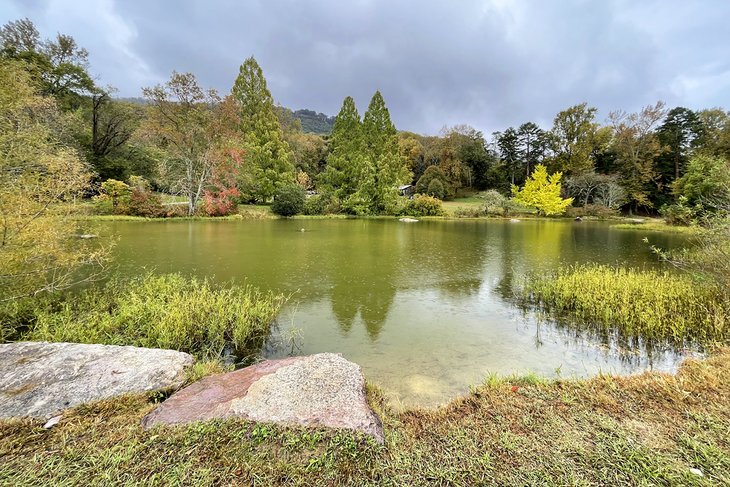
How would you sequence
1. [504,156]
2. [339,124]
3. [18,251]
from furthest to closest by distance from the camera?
1. [504,156]
2. [339,124]
3. [18,251]

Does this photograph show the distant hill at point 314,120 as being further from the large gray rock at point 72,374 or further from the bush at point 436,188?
the large gray rock at point 72,374

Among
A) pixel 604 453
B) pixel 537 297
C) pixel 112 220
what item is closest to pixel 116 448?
pixel 604 453

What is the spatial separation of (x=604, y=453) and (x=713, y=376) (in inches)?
83.5

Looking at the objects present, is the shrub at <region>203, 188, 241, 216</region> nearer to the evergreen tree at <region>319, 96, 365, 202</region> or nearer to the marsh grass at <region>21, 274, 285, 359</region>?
the evergreen tree at <region>319, 96, 365, 202</region>

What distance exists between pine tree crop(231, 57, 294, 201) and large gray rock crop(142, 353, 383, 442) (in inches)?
1093

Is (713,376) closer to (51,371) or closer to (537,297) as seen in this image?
(537,297)

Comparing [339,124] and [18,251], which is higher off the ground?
[339,124]

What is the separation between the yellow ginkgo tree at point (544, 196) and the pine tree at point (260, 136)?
78.6ft

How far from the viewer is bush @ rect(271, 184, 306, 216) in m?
27.3

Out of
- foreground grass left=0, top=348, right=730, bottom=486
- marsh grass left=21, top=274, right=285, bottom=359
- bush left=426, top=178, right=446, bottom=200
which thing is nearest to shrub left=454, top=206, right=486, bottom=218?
bush left=426, top=178, right=446, bottom=200

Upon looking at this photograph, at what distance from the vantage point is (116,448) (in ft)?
7.01

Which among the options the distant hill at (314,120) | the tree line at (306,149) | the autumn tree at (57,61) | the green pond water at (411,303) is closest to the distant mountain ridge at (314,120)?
the distant hill at (314,120)

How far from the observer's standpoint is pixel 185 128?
81.7 feet

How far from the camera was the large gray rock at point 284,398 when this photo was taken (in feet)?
8.14
